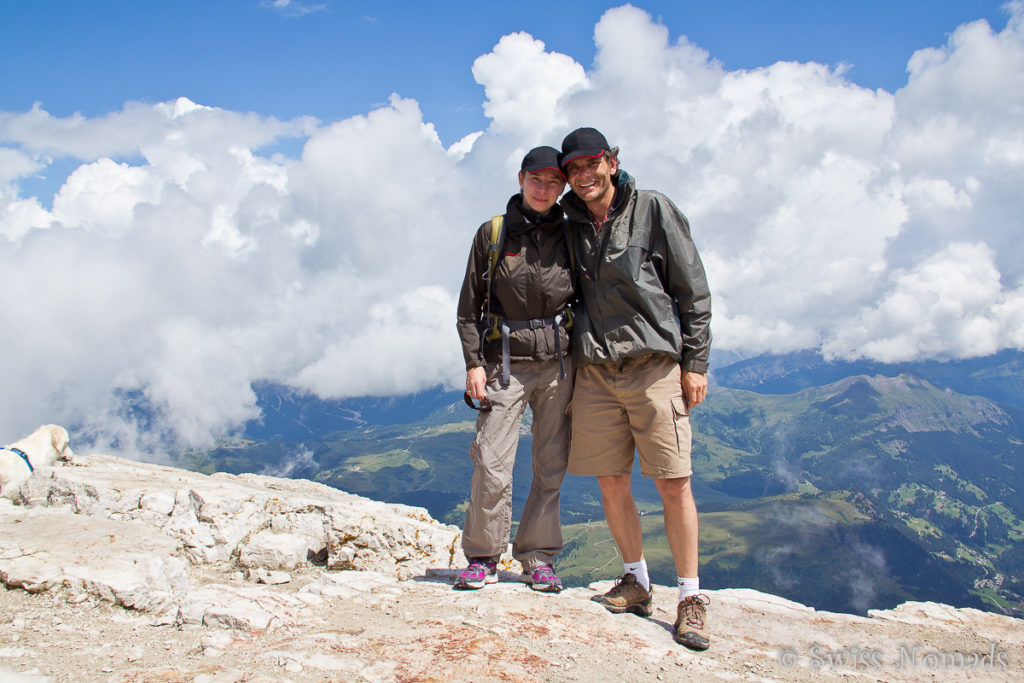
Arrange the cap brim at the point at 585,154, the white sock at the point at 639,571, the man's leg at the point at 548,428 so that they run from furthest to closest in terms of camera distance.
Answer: the man's leg at the point at 548,428 < the white sock at the point at 639,571 < the cap brim at the point at 585,154

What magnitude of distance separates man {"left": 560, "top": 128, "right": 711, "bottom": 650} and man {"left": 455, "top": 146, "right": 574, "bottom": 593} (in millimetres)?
396

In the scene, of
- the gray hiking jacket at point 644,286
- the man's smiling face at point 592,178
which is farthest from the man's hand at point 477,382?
the man's smiling face at point 592,178

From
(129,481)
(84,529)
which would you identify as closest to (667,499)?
(84,529)

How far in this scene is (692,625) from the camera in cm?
613

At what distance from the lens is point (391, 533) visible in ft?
30.8

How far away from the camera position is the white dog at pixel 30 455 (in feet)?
29.3

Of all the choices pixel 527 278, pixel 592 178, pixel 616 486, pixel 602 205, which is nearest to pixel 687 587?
pixel 616 486

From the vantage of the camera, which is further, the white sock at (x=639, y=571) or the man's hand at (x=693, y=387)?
the white sock at (x=639, y=571)

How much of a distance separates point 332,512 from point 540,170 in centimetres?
667

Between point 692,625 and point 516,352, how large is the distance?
365 centimetres

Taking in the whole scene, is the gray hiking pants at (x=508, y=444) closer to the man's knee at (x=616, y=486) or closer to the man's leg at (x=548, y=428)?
the man's leg at (x=548, y=428)

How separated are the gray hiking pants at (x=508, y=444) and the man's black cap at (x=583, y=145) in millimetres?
2532

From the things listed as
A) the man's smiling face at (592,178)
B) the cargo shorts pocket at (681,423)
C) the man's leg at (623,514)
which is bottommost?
the man's leg at (623,514)

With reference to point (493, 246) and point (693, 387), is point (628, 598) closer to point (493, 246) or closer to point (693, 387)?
point (693, 387)
